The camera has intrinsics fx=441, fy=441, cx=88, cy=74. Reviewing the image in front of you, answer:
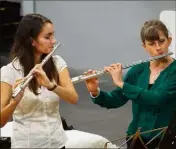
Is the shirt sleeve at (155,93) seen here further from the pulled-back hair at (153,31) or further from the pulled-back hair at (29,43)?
the pulled-back hair at (29,43)

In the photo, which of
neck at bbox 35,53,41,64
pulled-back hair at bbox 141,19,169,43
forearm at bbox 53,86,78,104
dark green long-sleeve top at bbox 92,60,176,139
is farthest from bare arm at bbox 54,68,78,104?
pulled-back hair at bbox 141,19,169,43

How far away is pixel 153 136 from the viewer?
70.2 inches

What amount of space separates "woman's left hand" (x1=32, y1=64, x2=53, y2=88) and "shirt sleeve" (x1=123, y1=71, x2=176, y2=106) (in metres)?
0.34

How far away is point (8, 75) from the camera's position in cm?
166

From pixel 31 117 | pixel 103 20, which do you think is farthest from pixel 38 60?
pixel 103 20

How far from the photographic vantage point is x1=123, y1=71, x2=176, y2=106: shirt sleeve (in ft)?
5.73

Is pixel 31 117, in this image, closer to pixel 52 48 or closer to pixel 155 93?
pixel 52 48

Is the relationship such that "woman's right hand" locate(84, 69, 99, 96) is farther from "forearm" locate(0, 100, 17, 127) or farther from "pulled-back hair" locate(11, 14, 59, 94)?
"forearm" locate(0, 100, 17, 127)

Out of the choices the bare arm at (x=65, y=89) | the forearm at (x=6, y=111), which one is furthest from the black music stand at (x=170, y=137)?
the forearm at (x=6, y=111)

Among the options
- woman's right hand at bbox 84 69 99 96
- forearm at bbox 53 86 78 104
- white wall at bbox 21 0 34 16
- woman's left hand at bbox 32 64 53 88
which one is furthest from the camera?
white wall at bbox 21 0 34 16

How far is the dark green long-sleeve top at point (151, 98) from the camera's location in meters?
Answer: 1.75

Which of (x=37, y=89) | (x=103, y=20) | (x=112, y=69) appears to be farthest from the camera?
(x=103, y=20)

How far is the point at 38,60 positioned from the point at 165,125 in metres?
0.57

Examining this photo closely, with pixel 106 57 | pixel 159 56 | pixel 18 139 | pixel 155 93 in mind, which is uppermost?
pixel 159 56
